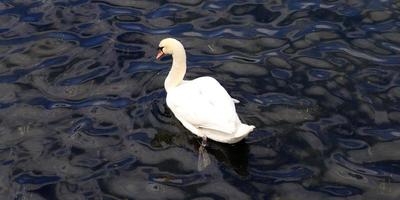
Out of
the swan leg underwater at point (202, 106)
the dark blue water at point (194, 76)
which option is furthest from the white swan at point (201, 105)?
the dark blue water at point (194, 76)

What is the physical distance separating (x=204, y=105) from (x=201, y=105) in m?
0.07

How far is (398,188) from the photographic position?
10.7 m

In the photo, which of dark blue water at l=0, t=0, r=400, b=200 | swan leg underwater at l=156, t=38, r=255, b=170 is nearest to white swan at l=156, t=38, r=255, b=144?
swan leg underwater at l=156, t=38, r=255, b=170

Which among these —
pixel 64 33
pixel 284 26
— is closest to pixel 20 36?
pixel 64 33

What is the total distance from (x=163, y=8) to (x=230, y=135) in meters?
6.31

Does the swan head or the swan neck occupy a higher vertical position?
the swan head

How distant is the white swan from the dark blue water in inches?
18.6

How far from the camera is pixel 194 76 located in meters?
14.1

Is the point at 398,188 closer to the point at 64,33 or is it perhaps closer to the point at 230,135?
the point at 230,135

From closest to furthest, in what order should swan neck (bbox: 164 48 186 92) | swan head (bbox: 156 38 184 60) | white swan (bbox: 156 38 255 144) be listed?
white swan (bbox: 156 38 255 144) < swan head (bbox: 156 38 184 60) < swan neck (bbox: 164 48 186 92)

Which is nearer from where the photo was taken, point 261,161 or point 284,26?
point 261,161

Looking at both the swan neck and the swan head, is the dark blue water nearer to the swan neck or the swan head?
the swan neck

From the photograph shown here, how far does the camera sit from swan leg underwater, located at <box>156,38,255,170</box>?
1099cm

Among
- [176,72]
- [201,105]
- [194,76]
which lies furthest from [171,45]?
[201,105]
